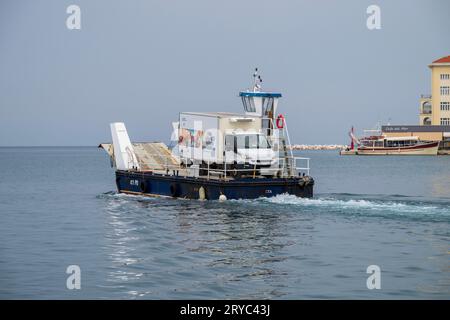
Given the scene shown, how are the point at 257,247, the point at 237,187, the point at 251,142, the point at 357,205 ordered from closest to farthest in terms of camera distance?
1. the point at 257,247
2. the point at 357,205
3. the point at 237,187
4. the point at 251,142

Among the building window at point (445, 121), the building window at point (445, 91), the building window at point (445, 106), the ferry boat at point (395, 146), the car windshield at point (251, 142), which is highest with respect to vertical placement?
the building window at point (445, 91)

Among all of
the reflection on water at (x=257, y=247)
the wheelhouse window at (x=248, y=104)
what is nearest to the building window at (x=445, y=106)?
the wheelhouse window at (x=248, y=104)

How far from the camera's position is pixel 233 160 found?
1486 inches

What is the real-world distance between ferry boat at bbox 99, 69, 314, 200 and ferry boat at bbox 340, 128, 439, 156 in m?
112

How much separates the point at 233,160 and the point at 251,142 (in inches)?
50.6

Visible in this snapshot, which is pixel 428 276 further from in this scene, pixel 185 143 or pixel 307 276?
pixel 185 143

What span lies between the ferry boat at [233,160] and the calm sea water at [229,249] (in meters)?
0.73

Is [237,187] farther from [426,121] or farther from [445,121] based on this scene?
[426,121]

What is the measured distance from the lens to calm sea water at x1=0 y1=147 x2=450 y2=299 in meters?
18.8

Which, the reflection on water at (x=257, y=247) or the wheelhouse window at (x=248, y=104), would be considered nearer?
the reflection on water at (x=257, y=247)

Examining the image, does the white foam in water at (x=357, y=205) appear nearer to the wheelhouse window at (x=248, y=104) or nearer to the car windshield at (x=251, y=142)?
the car windshield at (x=251, y=142)

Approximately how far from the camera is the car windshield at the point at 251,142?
37.8 metres

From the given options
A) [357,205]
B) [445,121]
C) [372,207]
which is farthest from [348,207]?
[445,121]
